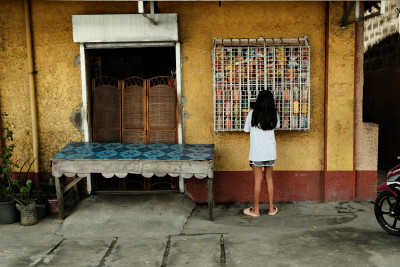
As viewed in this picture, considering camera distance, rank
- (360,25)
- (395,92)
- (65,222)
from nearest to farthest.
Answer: (65,222) < (360,25) < (395,92)

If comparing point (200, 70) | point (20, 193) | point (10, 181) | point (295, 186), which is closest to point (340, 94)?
point (295, 186)

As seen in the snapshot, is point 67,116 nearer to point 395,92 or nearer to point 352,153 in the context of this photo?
point 352,153

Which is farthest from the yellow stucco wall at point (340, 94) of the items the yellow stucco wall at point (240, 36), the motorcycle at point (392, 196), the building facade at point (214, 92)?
the motorcycle at point (392, 196)

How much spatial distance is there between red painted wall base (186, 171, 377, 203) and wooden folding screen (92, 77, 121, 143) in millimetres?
1533

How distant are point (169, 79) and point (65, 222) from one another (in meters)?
2.74

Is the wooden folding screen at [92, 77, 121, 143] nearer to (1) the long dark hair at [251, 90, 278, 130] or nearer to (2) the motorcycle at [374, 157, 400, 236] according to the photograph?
(1) the long dark hair at [251, 90, 278, 130]

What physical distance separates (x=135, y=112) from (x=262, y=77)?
7.10 ft

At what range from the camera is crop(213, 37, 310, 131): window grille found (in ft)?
19.9

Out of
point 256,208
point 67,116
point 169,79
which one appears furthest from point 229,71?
point 67,116

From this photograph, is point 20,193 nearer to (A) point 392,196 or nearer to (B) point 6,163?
(B) point 6,163

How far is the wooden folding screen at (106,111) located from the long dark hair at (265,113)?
2431mm

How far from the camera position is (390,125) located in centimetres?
881

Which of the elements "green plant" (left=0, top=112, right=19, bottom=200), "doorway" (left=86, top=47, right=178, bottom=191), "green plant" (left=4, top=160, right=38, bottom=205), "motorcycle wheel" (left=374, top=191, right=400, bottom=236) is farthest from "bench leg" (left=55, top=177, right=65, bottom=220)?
"motorcycle wheel" (left=374, top=191, right=400, bottom=236)

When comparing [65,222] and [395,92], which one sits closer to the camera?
[65,222]
